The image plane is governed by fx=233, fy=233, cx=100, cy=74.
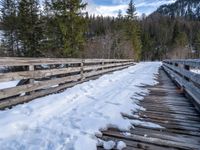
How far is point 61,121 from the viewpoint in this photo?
415cm

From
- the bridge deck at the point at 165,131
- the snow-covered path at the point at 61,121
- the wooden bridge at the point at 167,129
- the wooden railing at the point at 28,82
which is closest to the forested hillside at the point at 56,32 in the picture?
the wooden railing at the point at 28,82

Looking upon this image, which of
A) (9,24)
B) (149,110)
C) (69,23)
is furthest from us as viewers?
(9,24)

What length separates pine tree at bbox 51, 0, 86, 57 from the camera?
1922 centimetres

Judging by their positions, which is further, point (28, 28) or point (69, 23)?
point (28, 28)

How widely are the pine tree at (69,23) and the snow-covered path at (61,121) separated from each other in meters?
13.7

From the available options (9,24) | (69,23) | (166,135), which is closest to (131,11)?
(9,24)

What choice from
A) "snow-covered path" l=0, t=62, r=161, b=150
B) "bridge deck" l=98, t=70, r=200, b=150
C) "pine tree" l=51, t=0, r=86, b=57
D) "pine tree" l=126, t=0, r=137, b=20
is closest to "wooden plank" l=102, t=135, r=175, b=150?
"bridge deck" l=98, t=70, r=200, b=150

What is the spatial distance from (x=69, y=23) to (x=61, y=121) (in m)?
16.4

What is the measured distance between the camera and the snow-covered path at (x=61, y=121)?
3257mm

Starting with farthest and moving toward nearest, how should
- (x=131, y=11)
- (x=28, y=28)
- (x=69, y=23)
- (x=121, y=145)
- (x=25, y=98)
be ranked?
(x=131, y=11)
(x=28, y=28)
(x=69, y=23)
(x=25, y=98)
(x=121, y=145)

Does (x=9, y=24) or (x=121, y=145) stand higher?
(x=9, y=24)

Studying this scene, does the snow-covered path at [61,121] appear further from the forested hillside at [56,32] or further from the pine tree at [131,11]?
the pine tree at [131,11]

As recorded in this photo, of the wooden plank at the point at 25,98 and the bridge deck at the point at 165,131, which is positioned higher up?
the wooden plank at the point at 25,98

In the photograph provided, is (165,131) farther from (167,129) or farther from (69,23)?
(69,23)
